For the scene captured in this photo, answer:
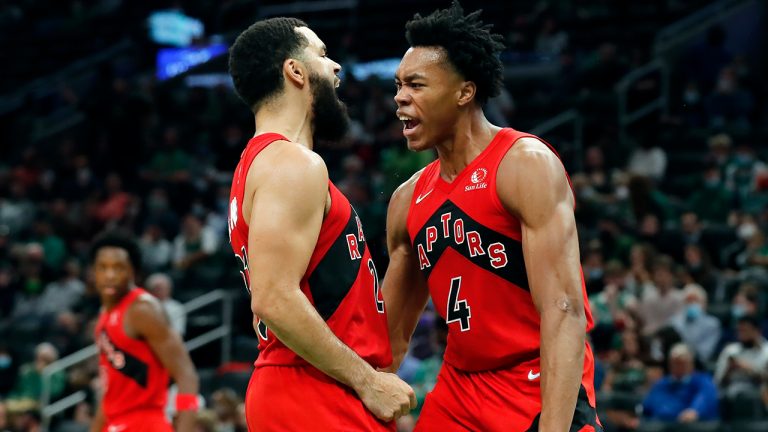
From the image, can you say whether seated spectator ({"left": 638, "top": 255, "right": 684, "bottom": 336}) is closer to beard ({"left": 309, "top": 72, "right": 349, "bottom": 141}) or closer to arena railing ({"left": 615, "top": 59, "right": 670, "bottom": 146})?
arena railing ({"left": 615, "top": 59, "right": 670, "bottom": 146})

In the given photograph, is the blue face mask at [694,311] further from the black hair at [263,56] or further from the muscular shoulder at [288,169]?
the muscular shoulder at [288,169]

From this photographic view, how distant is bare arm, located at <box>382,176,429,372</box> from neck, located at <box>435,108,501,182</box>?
30cm

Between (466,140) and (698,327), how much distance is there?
6.88 metres

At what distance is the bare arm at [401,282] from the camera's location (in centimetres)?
478

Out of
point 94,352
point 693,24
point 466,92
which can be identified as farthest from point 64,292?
point 466,92

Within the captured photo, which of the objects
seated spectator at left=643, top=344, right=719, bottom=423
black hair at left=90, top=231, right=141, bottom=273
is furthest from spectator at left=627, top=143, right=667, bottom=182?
black hair at left=90, top=231, right=141, bottom=273

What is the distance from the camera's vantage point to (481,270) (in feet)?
14.1

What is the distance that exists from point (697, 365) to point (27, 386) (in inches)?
269

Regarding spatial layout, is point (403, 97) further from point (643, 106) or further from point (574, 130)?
point (643, 106)

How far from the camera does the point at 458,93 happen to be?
4.45 m

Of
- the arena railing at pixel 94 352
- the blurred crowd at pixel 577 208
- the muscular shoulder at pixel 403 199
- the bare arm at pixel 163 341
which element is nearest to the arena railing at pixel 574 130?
the blurred crowd at pixel 577 208

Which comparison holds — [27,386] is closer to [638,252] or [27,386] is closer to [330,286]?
[638,252]

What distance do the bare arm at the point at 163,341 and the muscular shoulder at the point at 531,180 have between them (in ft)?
9.84

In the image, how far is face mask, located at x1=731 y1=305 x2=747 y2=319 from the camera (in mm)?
10500
